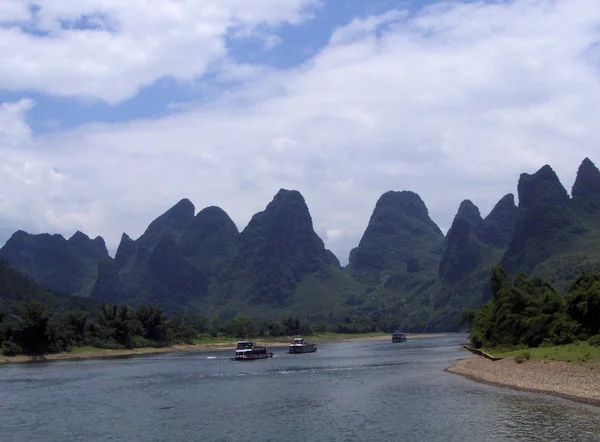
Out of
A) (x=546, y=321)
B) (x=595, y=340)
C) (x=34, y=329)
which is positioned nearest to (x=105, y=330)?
(x=34, y=329)

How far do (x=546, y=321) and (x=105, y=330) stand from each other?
3822 inches

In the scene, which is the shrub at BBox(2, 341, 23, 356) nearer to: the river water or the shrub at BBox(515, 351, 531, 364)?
the river water

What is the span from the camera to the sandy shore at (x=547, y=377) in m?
43.5

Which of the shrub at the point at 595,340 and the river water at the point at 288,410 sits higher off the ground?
the shrub at the point at 595,340

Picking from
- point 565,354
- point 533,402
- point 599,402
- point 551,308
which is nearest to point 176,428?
point 533,402

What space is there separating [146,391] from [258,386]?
11100 millimetres

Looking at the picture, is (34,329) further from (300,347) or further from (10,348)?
(300,347)

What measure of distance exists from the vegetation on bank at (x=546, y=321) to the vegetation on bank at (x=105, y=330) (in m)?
77.3

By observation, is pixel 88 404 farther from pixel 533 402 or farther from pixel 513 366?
pixel 513 366

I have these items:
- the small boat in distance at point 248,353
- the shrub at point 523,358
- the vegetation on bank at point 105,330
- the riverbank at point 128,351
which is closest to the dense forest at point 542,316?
the shrub at point 523,358

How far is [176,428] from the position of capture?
40.9 meters

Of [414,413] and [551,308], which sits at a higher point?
[551,308]

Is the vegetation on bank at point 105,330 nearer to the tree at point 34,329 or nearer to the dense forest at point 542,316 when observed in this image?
the tree at point 34,329

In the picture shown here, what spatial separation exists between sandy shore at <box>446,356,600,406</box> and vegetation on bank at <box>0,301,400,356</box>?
3131 inches
